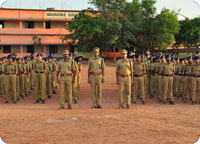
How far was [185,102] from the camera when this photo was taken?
32.2ft

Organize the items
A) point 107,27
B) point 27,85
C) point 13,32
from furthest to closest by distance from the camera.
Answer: point 13,32 → point 107,27 → point 27,85

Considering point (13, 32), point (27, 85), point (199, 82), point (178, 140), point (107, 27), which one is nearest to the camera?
point (178, 140)

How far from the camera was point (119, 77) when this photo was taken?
8422 millimetres

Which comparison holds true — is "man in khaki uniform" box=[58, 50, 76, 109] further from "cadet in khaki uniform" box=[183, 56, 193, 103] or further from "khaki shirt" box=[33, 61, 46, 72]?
"cadet in khaki uniform" box=[183, 56, 193, 103]

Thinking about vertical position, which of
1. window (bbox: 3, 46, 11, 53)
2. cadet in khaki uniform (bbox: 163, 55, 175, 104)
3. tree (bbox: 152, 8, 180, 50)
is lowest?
cadet in khaki uniform (bbox: 163, 55, 175, 104)

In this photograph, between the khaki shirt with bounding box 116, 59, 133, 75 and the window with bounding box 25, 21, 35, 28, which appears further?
the window with bounding box 25, 21, 35, 28

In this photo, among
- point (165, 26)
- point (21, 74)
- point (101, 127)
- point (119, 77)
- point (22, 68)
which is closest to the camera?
point (101, 127)

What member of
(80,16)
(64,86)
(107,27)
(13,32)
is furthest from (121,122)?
(13,32)

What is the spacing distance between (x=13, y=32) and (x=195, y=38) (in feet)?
102

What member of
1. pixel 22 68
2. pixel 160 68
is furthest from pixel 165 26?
pixel 22 68

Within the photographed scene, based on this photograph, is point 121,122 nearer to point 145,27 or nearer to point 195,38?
point 145,27

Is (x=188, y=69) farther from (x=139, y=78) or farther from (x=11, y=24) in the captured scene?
(x=11, y=24)

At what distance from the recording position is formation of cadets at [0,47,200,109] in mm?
8312

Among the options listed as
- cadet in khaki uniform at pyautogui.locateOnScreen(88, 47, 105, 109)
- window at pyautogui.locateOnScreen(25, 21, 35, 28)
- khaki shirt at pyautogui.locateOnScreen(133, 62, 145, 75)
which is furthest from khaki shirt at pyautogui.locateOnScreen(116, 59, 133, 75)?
window at pyautogui.locateOnScreen(25, 21, 35, 28)
